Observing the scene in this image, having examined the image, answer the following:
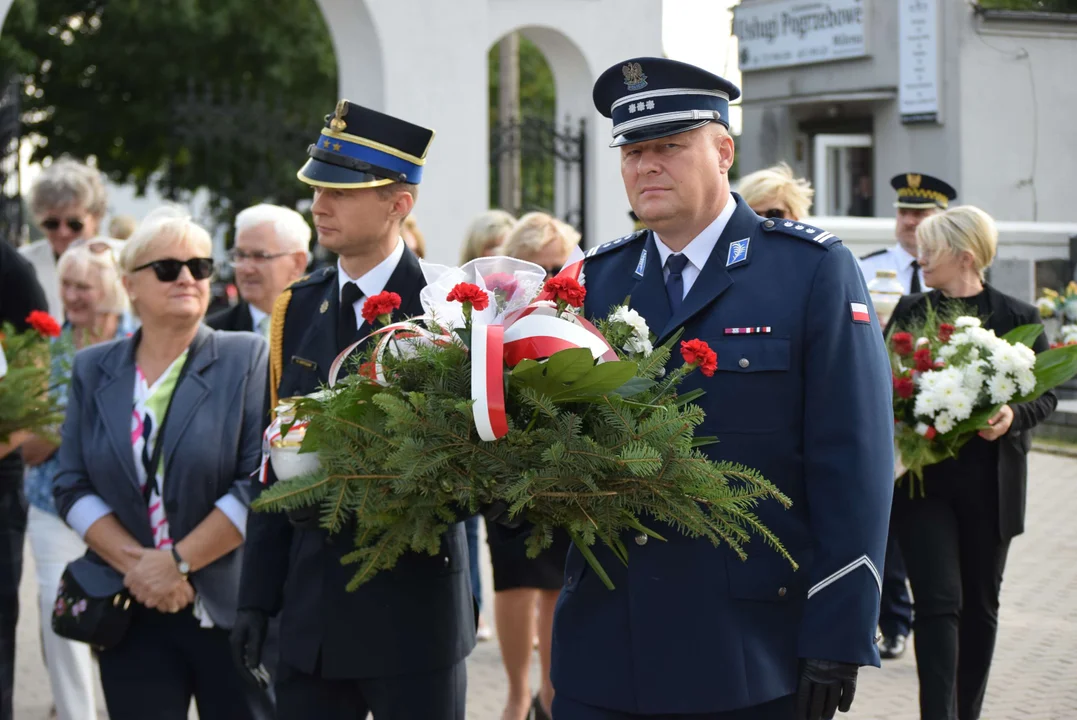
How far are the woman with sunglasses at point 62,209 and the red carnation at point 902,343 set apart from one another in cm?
410

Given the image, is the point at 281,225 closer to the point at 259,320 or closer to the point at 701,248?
the point at 259,320

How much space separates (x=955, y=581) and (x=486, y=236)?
11.8ft

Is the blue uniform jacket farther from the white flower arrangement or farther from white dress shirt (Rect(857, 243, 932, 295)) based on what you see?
white dress shirt (Rect(857, 243, 932, 295))

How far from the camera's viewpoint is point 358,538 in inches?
127

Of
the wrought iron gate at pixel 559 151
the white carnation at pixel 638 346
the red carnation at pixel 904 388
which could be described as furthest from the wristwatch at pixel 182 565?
the wrought iron gate at pixel 559 151

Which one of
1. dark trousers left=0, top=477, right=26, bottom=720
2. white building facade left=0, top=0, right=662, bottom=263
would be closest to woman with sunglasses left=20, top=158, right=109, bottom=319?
dark trousers left=0, top=477, right=26, bottom=720

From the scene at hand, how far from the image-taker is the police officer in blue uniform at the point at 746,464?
308cm

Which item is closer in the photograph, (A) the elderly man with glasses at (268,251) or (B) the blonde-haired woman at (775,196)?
(A) the elderly man with glasses at (268,251)

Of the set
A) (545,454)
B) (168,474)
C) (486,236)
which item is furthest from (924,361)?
(486,236)

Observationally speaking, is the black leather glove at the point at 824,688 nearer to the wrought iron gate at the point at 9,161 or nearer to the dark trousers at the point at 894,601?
the dark trousers at the point at 894,601

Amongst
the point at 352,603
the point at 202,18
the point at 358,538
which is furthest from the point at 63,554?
the point at 202,18

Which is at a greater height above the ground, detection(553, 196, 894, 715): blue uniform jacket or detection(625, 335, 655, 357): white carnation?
detection(625, 335, 655, 357): white carnation

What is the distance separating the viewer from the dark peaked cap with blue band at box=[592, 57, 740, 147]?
325 cm

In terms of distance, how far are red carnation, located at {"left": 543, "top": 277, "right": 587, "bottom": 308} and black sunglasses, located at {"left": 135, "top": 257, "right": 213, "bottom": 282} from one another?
1.90 m
